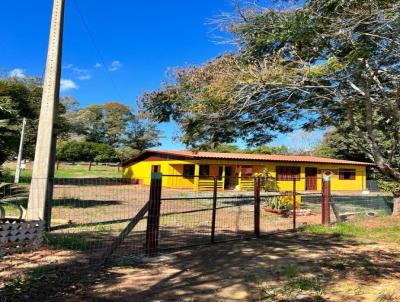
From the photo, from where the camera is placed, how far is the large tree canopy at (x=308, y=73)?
20.7 ft

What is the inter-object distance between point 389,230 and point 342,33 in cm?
660

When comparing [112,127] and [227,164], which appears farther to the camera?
[112,127]

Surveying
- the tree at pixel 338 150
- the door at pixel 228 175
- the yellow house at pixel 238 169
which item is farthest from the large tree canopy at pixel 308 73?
the tree at pixel 338 150

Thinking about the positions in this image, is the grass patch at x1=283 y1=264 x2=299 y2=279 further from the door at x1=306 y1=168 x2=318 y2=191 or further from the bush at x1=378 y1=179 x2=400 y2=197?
the door at x1=306 y1=168 x2=318 y2=191

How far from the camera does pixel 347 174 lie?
40.4m

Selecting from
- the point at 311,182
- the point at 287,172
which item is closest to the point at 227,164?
the point at 287,172

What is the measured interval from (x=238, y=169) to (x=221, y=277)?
30500 mm

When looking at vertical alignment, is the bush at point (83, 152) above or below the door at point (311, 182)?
above

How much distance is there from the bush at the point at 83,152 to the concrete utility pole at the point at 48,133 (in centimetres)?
4724

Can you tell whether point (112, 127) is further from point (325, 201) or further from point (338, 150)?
point (325, 201)

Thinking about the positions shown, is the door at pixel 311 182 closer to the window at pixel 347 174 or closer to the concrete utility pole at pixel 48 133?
the window at pixel 347 174

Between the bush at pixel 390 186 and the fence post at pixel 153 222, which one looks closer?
the fence post at pixel 153 222

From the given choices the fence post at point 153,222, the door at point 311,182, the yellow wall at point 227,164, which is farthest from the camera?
the door at point 311,182

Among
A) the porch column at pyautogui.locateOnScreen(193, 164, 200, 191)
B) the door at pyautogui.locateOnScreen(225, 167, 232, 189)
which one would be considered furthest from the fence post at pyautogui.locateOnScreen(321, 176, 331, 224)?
the door at pyautogui.locateOnScreen(225, 167, 232, 189)
